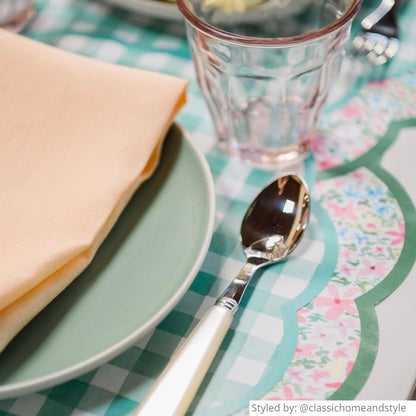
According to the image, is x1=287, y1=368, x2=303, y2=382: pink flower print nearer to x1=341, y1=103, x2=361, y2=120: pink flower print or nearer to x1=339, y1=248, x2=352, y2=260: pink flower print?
x1=339, y1=248, x2=352, y2=260: pink flower print

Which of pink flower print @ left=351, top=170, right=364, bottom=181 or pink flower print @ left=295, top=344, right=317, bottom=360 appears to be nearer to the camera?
pink flower print @ left=295, top=344, right=317, bottom=360

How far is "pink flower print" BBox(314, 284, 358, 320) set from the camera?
1.53ft

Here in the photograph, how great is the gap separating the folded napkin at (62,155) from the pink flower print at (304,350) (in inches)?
5.7

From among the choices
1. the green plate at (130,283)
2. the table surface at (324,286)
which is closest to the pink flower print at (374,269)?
the table surface at (324,286)

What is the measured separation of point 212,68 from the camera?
56 centimetres

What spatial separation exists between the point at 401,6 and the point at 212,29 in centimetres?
30

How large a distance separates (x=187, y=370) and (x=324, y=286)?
14 cm

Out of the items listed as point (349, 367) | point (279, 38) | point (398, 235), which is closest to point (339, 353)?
point (349, 367)

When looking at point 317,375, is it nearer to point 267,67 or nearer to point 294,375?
point 294,375

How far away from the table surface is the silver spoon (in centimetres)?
1

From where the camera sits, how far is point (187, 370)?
15.3 inches

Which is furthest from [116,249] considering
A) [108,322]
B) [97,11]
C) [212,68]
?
[97,11]

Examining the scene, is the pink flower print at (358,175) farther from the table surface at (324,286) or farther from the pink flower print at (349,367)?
the pink flower print at (349,367)

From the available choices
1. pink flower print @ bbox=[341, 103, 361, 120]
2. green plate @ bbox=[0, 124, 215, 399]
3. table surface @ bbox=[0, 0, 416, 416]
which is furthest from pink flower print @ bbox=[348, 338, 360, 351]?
pink flower print @ bbox=[341, 103, 361, 120]
